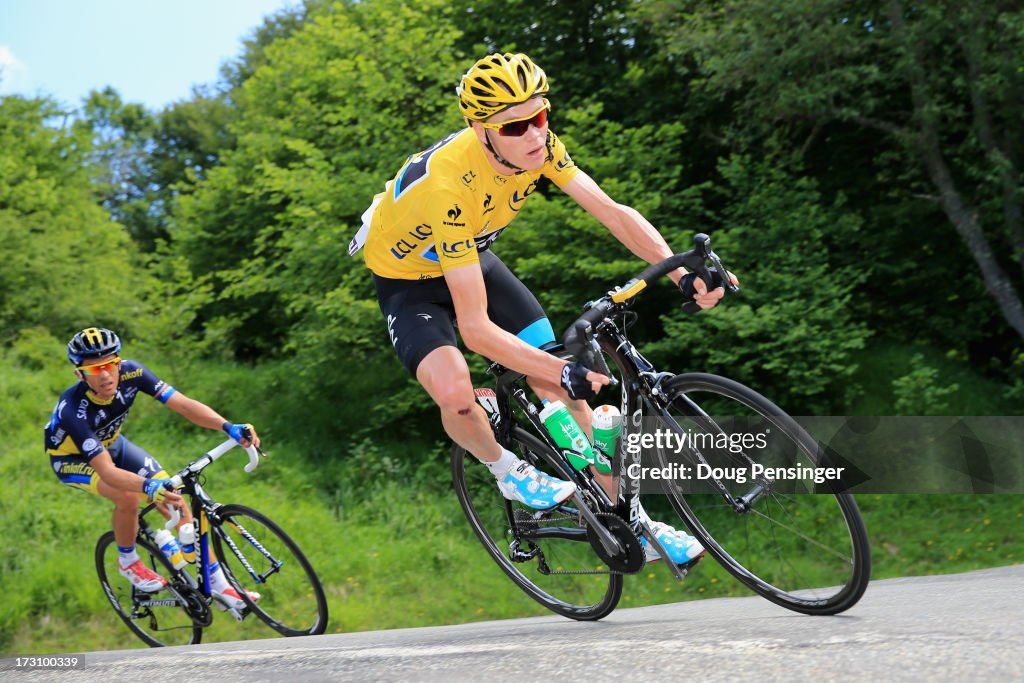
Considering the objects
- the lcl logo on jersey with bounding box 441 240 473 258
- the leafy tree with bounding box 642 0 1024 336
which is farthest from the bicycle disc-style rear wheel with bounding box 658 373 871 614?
the leafy tree with bounding box 642 0 1024 336

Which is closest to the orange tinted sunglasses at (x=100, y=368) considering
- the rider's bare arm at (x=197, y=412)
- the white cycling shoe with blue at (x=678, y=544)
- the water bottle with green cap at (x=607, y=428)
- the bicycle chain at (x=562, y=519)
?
the rider's bare arm at (x=197, y=412)

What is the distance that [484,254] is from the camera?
15.2 ft

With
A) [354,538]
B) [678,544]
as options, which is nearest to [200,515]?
[354,538]

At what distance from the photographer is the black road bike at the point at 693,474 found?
3.67 metres

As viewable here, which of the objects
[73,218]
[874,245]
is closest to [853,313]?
[874,245]

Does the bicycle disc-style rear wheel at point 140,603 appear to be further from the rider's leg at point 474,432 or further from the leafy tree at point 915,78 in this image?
the leafy tree at point 915,78

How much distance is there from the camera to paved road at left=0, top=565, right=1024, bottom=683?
110 inches

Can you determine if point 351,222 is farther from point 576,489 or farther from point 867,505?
point 576,489

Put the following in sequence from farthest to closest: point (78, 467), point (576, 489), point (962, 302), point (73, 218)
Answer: point (73, 218) → point (962, 302) → point (78, 467) → point (576, 489)

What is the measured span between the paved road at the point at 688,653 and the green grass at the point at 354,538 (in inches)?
185

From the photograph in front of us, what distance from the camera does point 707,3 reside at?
1312 cm

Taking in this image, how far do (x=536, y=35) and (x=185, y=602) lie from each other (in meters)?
11.1

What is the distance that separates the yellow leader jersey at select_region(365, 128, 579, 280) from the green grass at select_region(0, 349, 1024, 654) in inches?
209

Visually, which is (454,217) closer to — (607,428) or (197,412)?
(607,428)
